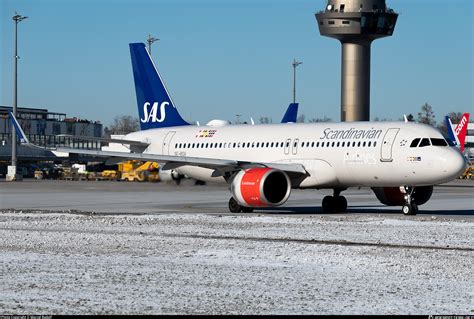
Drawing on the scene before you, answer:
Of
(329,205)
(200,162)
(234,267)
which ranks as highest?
(200,162)

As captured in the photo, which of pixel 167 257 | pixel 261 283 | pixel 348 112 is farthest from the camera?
pixel 348 112

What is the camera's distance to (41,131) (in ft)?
440

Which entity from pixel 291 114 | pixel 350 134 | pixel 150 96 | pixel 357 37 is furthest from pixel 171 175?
pixel 357 37

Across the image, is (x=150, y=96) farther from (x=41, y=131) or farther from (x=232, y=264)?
(x=41, y=131)

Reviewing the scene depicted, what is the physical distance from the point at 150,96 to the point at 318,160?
36.6 feet

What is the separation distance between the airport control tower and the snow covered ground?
99.1 metres

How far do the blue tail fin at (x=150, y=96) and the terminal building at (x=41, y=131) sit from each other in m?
65.4

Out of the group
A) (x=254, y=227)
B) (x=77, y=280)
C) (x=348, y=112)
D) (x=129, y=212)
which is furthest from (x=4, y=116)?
(x=77, y=280)

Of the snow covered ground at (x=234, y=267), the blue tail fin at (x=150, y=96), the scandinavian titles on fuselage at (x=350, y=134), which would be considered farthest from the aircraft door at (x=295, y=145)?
the blue tail fin at (x=150, y=96)

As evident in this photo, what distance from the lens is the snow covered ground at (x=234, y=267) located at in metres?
13.5

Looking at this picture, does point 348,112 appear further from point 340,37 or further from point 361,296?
point 361,296

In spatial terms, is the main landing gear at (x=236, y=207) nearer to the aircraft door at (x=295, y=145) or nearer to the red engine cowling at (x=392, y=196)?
the aircraft door at (x=295, y=145)

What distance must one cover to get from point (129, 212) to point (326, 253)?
636 inches

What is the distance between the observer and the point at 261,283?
15.7 meters
